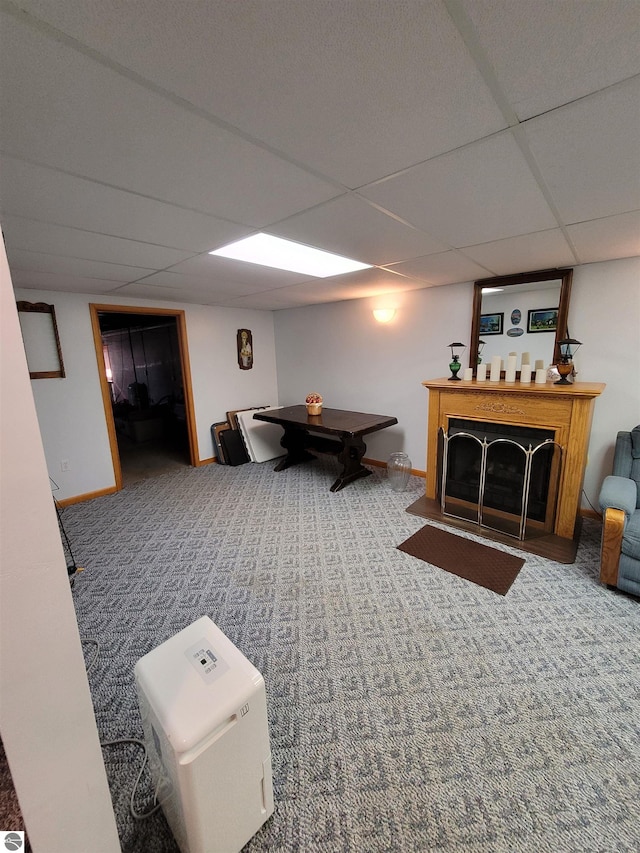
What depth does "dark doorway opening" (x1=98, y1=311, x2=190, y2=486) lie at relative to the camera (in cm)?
583

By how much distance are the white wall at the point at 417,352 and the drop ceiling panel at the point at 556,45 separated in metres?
2.43

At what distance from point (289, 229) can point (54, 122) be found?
110 centimetres

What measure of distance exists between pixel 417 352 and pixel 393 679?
10.4 feet

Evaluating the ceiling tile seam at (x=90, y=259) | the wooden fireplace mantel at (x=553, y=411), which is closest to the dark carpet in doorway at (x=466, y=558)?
→ the wooden fireplace mantel at (x=553, y=411)

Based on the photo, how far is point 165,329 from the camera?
237 inches

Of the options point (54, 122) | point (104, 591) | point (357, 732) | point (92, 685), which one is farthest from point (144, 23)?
point (104, 591)

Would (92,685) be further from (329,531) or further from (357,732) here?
(329,531)

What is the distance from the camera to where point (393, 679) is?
1.62 meters

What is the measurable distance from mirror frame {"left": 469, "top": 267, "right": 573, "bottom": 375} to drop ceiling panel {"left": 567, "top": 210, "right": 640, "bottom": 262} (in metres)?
0.22

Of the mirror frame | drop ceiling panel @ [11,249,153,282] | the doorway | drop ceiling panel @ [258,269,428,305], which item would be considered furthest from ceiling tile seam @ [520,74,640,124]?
the doorway

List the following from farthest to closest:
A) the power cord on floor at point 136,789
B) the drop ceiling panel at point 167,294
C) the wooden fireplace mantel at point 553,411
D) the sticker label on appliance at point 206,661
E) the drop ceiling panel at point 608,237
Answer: the drop ceiling panel at point 167,294, the wooden fireplace mantel at point 553,411, the drop ceiling panel at point 608,237, the power cord on floor at point 136,789, the sticker label on appliance at point 206,661

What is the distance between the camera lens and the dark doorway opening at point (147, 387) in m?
5.83

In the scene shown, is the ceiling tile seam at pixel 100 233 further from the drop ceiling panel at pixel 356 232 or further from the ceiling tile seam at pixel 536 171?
the ceiling tile seam at pixel 536 171

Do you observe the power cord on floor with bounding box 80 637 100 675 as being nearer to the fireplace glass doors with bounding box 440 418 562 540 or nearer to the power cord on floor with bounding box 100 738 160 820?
the power cord on floor with bounding box 100 738 160 820
